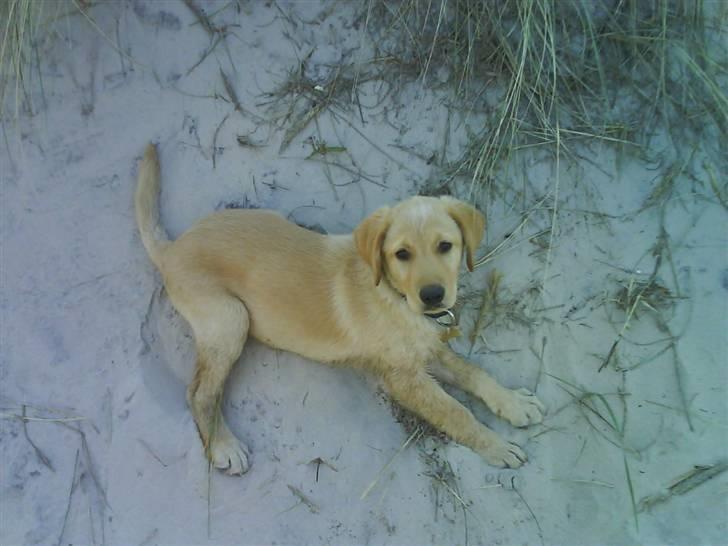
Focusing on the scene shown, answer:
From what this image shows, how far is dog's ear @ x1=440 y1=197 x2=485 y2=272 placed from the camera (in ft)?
8.82

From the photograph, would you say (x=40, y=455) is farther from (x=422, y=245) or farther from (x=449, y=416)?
(x=422, y=245)

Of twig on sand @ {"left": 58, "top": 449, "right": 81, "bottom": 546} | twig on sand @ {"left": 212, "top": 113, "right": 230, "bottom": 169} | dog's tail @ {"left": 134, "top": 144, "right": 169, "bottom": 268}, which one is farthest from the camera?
twig on sand @ {"left": 212, "top": 113, "right": 230, "bottom": 169}

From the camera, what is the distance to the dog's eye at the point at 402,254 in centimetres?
263

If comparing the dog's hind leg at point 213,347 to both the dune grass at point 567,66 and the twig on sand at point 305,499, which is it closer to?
the twig on sand at point 305,499

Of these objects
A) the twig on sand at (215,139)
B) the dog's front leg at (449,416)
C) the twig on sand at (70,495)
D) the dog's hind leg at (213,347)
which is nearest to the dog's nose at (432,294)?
the dog's front leg at (449,416)

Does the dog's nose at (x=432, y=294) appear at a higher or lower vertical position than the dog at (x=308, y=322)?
higher

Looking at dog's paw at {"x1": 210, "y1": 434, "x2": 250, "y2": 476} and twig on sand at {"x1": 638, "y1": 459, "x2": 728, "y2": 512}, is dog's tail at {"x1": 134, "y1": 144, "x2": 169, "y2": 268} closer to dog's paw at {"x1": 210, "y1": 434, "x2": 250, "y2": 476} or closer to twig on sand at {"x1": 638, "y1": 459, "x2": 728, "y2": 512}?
dog's paw at {"x1": 210, "y1": 434, "x2": 250, "y2": 476}

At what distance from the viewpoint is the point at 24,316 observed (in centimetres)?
321

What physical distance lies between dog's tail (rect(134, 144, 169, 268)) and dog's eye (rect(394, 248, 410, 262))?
124 cm

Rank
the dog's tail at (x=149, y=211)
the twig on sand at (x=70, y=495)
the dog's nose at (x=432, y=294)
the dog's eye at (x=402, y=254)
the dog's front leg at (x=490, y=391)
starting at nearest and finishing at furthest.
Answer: the dog's nose at (x=432, y=294) < the dog's eye at (x=402, y=254) < the twig on sand at (x=70, y=495) < the dog's front leg at (x=490, y=391) < the dog's tail at (x=149, y=211)

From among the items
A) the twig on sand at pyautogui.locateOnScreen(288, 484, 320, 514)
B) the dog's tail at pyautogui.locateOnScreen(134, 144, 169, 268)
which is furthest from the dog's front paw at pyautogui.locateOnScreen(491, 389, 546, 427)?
the dog's tail at pyautogui.locateOnScreen(134, 144, 169, 268)

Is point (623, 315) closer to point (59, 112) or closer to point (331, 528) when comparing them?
point (331, 528)

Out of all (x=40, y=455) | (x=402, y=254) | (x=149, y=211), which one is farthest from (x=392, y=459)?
(x=149, y=211)

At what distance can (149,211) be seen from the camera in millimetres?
3250
